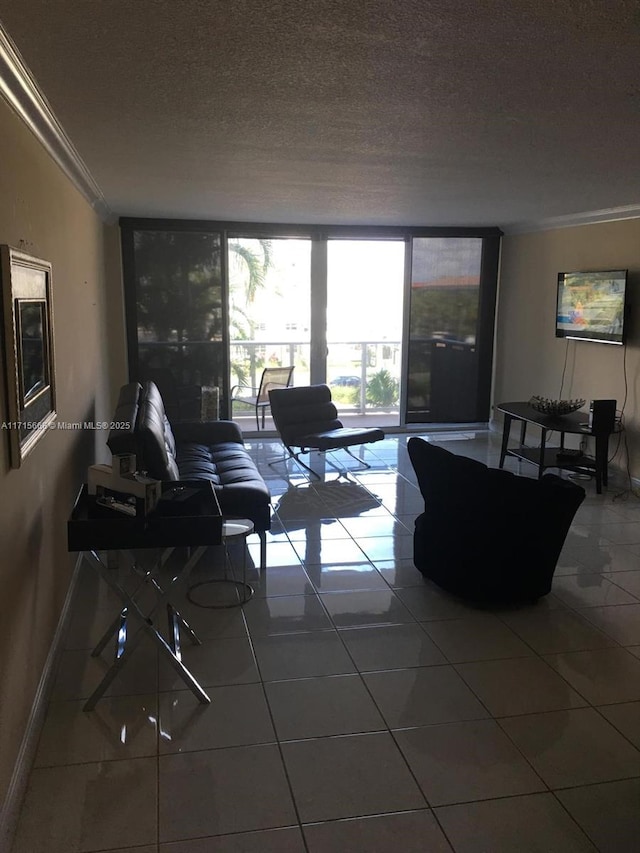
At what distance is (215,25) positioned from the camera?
185 cm

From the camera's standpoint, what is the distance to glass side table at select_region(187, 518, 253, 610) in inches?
145

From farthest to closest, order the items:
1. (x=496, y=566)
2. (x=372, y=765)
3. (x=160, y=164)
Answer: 1. (x=160, y=164)
2. (x=496, y=566)
3. (x=372, y=765)

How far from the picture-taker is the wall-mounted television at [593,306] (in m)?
5.73

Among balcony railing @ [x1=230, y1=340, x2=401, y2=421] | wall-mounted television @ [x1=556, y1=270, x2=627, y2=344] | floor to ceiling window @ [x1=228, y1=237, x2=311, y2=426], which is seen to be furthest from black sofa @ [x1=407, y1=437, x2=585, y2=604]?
balcony railing @ [x1=230, y1=340, x2=401, y2=421]

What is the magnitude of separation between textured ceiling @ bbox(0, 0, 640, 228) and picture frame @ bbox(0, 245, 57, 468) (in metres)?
0.65

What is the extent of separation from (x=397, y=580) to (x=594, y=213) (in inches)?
149

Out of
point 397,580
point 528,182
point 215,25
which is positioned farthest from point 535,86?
point 397,580

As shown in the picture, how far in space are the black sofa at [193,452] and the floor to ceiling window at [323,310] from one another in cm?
192

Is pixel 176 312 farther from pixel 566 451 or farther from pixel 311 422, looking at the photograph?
pixel 566 451

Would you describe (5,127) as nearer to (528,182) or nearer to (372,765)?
(372,765)

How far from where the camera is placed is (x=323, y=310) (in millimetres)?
7715

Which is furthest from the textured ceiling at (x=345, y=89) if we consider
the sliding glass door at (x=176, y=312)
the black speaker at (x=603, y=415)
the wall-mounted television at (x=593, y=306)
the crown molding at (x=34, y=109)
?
the sliding glass door at (x=176, y=312)

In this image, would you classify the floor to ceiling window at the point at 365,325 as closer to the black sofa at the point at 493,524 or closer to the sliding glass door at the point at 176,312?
the sliding glass door at the point at 176,312

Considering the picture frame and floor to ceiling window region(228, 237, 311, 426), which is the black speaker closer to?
floor to ceiling window region(228, 237, 311, 426)
